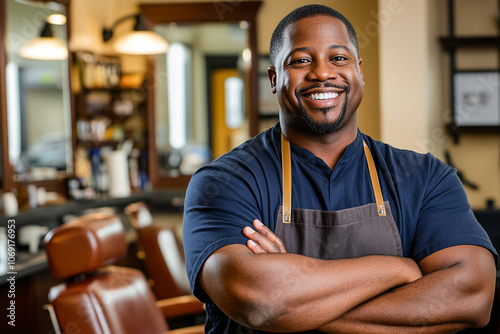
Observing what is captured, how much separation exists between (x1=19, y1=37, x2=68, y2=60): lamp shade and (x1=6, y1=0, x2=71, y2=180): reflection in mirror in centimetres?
2

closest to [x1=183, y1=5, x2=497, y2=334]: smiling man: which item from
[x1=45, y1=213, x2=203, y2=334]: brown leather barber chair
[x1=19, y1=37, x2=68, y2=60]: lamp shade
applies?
[x1=45, y1=213, x2=203, y2=334]: brown leather barber chair

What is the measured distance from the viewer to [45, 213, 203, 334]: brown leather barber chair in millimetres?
1770

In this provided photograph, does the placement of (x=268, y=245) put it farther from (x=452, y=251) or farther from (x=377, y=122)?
(x=377, y=122)

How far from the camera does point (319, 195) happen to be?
130 centimetres

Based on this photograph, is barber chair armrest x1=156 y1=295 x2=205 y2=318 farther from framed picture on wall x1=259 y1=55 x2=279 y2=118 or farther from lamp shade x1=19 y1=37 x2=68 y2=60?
framed picture on wall x1=259 y1=55 x2=279 y2=118

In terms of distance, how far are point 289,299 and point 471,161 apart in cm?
354

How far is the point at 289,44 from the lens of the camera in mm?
1339

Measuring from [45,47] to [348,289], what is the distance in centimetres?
353

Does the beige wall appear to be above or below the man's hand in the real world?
above

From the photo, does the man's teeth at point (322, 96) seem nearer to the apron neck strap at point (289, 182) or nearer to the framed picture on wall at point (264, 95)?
the apron neck strap at point (289, 182)

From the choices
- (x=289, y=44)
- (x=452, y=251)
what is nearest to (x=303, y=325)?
(x=452, y=251)

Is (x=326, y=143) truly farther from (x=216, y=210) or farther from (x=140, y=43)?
(x=140, y=43)

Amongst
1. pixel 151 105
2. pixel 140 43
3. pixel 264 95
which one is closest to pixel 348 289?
pixel 140 43

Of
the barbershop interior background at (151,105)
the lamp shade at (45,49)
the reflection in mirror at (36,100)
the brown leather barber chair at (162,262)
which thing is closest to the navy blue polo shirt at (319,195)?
the brown leather barber chair at (162,262)
